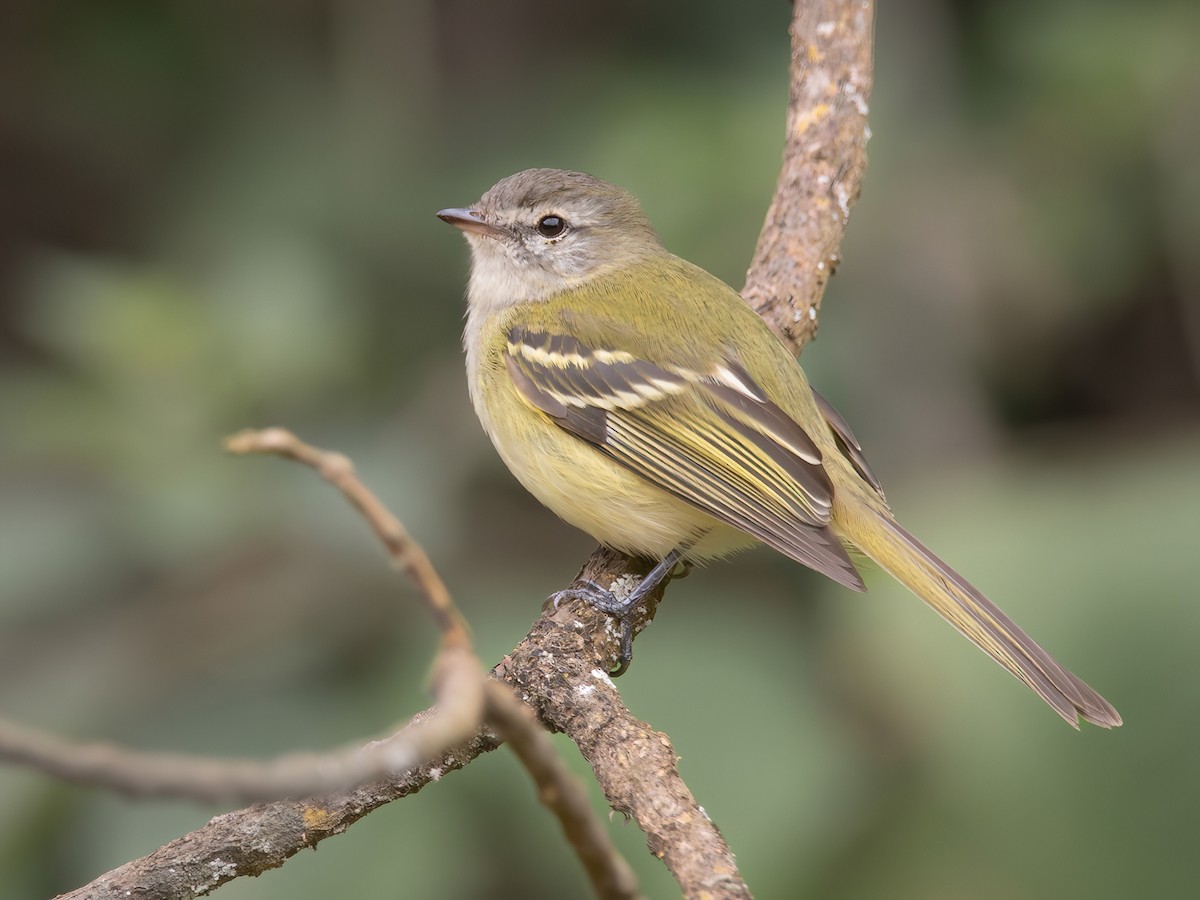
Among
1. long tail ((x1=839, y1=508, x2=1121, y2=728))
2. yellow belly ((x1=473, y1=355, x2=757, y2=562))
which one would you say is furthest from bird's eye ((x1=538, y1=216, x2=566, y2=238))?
long tail ((x1=839, y1=508, x2=1121, y2=728))

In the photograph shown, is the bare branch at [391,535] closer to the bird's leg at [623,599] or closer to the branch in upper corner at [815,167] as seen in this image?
the bird's leg at [623,599]

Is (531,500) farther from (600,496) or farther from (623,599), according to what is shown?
(623,599)

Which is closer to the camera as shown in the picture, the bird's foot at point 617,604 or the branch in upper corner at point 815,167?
the bird's foot at point 617,604

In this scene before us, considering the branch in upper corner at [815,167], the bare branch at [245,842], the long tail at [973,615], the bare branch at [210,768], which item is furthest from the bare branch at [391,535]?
the branch in upper corner at [815,167]

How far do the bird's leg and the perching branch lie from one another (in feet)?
0.09

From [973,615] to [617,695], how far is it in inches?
31.3

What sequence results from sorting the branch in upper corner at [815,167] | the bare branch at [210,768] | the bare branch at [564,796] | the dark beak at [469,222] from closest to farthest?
the bare branch at [210,768] < the bare branch at [564,796] < the branch in upper corner at [815,167] < the dark beak at [469,222]

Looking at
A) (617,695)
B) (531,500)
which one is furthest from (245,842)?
(531,500)

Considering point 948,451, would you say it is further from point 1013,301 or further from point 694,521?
point 694,521

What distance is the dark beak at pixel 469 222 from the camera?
11.0 ft

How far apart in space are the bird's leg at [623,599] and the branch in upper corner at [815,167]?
2.41 feet

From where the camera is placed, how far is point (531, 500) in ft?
13.1

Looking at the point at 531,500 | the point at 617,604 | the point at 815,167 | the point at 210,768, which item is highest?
the point at 531,500

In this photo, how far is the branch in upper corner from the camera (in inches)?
119
